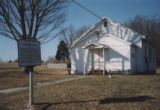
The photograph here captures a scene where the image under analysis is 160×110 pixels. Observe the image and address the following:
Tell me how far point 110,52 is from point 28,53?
40.3 feet

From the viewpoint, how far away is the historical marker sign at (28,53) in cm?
473

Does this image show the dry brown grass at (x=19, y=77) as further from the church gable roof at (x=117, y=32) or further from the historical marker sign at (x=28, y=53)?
the historical marker sign at (x=28, y=53)

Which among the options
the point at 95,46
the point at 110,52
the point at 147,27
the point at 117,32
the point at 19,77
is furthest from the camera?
the point at 147,27

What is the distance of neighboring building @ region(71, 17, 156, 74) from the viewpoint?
1570cm

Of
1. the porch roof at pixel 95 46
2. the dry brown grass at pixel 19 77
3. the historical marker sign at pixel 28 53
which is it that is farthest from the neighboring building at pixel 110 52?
the historical marker sign at pixel 28 53

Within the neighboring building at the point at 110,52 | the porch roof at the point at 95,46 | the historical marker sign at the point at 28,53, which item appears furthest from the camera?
the neighboring building at the point at 110,52

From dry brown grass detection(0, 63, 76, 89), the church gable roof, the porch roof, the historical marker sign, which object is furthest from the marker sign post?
the church gable roof

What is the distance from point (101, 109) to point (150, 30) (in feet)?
145

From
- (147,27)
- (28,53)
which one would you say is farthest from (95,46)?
(147,27)

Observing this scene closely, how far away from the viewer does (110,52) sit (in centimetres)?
1627

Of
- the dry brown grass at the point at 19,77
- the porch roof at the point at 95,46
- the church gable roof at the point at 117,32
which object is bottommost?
the dry brown grass at the point at 19,77

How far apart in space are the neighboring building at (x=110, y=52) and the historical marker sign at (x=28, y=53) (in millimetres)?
10685

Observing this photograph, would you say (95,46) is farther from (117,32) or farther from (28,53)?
(28,53)

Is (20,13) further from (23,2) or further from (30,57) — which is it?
(30,57)
